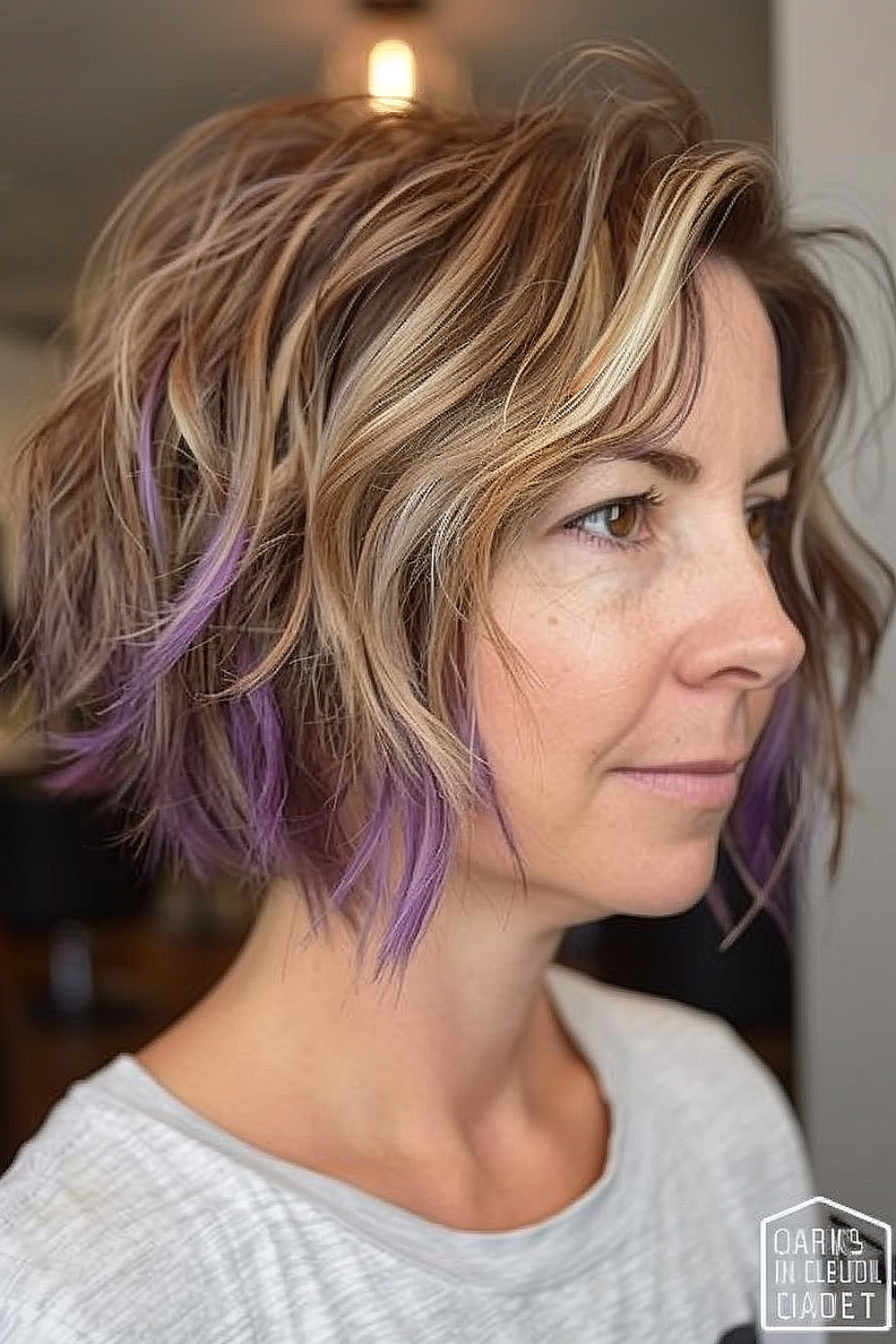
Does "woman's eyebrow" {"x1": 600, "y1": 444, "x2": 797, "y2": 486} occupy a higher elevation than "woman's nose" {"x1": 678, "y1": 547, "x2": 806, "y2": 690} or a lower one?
higher

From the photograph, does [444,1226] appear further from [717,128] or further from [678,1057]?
[717,128]

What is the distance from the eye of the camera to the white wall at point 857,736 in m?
0.66

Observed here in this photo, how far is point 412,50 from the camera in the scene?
806 mm


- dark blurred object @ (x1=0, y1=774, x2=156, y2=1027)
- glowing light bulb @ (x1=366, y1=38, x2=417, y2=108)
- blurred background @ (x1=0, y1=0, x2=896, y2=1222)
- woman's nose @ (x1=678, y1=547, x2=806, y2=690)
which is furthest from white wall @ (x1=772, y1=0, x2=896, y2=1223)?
dark blurred object @ (x1=0, y1=774, x2=156, y2=1027)

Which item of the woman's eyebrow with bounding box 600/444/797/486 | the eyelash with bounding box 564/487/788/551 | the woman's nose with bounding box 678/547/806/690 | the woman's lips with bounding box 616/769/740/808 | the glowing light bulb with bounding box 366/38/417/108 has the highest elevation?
the glowing light bulb with bounding box 366/38/417/108

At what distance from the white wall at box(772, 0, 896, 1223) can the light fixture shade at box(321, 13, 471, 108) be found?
0.18 m

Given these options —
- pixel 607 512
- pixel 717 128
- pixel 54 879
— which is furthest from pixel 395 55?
pixel 54 879

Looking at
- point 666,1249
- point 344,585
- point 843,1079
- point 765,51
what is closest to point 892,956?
point 843,1079

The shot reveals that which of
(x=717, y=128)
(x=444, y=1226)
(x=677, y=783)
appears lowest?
(x=444, y=1226)

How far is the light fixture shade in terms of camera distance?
80cm

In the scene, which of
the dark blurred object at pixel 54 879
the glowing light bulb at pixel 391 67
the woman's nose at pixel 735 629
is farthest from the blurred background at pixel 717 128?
the dark blurred object at pixel 54 879

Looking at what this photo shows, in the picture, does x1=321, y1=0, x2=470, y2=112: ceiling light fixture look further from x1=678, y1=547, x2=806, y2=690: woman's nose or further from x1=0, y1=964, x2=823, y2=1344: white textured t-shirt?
x1=0, y1=964, x2=823, y2=1344: white textured t-shirt

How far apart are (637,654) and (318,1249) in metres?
0.30

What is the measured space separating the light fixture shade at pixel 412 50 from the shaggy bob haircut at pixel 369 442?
Answer: 44 millimetres
